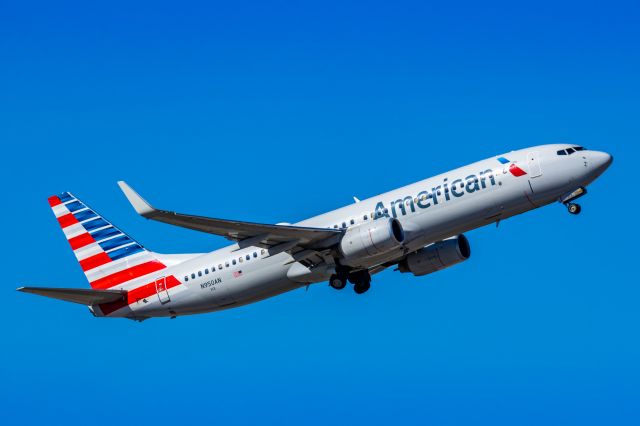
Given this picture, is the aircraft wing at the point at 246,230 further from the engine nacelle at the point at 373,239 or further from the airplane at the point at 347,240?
the engine nacelle at the point at 373,239

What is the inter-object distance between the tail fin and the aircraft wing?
339 inches

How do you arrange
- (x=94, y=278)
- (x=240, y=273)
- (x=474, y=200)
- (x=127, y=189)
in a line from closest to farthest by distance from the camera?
1. (x=127, y=189)
2. (x=474, y=200)
3. (x=240, y=273)
4. (x=94, y=278)

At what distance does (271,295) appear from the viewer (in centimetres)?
5075

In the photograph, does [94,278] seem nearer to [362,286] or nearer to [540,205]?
[362,286]

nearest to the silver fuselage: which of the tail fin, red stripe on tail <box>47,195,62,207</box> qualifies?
the tail fin

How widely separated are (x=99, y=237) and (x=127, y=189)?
14.1 m

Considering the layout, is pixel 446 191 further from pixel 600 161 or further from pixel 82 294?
pixel 82 294

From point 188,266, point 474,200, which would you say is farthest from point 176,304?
point 474,200

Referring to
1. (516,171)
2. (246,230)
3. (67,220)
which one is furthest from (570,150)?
(67,220)

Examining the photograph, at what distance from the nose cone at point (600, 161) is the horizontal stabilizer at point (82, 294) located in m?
23.3

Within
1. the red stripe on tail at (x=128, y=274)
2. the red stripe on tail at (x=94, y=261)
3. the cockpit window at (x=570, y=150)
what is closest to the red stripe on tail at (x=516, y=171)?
the cockpit window at (x=570, y=150)

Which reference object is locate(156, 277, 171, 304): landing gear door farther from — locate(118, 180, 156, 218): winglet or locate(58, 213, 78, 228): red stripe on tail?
locate(118, 180, 156, 218): winglet

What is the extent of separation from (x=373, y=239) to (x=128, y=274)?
14612 mm

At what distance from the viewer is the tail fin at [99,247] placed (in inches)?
2160
